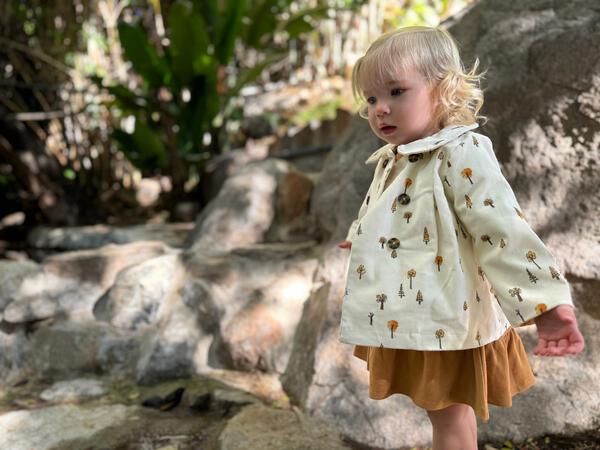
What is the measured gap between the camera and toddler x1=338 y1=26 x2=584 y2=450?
4.09 feet

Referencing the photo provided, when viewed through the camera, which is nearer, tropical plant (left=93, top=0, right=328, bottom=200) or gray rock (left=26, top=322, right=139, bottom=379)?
gray rock (left=26, top=322, right=139, bottom=379)

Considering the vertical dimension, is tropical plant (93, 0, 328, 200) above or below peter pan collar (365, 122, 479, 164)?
above

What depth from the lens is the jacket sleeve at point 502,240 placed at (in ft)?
3.67

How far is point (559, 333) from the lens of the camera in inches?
42.8

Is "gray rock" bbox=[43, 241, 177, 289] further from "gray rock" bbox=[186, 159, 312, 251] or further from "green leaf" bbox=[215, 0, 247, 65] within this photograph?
"green leaf" bbox=[215, 0, 247, 65]

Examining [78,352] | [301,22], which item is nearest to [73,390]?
[78,352]

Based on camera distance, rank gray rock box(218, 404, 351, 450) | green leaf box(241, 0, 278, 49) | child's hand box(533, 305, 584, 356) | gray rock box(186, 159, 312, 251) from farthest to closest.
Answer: green leaf box(241, 0, 278, 49) < gray rock box(186, 159, 312, 251) < gray rock box(218, 404, 351, 450) < child's hand box(533, 305, 584, 356)

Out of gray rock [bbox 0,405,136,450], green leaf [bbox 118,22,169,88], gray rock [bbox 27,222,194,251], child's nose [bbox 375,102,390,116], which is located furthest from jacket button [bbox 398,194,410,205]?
green leaf [bbox 118,22,169,88]

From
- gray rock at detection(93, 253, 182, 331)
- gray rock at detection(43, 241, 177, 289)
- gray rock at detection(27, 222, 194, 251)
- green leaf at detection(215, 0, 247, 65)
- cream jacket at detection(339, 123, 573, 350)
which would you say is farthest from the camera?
green leaf at detection(215, 0, 247, 65)

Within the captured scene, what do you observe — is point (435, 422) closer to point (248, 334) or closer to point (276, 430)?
point (276, 430)

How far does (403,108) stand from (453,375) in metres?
0.64

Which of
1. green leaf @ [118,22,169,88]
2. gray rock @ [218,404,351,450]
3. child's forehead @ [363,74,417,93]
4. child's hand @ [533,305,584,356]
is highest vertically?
green leaf @ [118,22,169,88]

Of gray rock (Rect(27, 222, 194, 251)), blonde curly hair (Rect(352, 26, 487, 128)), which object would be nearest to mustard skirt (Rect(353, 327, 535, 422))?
blonde curly hair (Rect(352, 26, 487, 128))

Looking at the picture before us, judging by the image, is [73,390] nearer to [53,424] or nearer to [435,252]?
[53,424]
